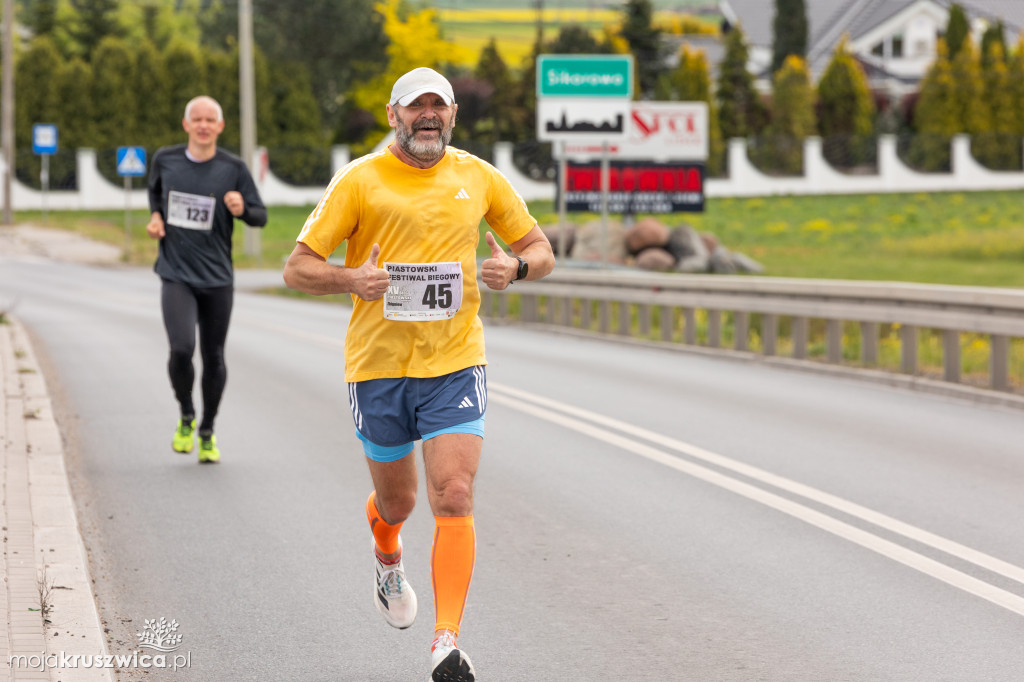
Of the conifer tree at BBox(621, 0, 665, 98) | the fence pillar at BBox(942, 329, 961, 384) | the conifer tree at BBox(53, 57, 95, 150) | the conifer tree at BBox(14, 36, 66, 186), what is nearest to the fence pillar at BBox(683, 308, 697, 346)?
the fence pillar at BBox(942, 329, 961, 384)

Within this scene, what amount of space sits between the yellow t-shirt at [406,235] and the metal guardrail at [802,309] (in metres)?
7.38

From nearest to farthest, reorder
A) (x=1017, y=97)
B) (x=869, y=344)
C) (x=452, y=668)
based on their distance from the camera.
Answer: (x=452, y=668), (x=869, y=344), (x=1017, y=97)

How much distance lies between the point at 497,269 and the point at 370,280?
415mm

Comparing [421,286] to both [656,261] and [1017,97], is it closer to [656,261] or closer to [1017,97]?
[656,261]

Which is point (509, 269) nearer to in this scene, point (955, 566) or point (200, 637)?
point (200, 637)

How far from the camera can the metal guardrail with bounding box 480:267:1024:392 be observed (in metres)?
12.4

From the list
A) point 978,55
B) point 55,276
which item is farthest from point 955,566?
point 978,55

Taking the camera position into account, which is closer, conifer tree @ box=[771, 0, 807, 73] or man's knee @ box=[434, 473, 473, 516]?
man's knee @ box=[434, 473, 473, 516]

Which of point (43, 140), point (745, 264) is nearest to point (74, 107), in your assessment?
point (43, 140)

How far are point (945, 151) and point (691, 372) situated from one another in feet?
181

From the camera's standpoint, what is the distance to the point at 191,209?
9.12 m

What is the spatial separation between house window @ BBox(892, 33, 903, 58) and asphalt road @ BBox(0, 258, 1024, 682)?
93.1m

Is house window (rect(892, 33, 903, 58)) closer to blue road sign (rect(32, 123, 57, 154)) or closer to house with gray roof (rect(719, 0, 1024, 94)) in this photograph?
house with gray roof (rect(719, 0, 1024, 94))

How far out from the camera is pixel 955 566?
22.0ft
